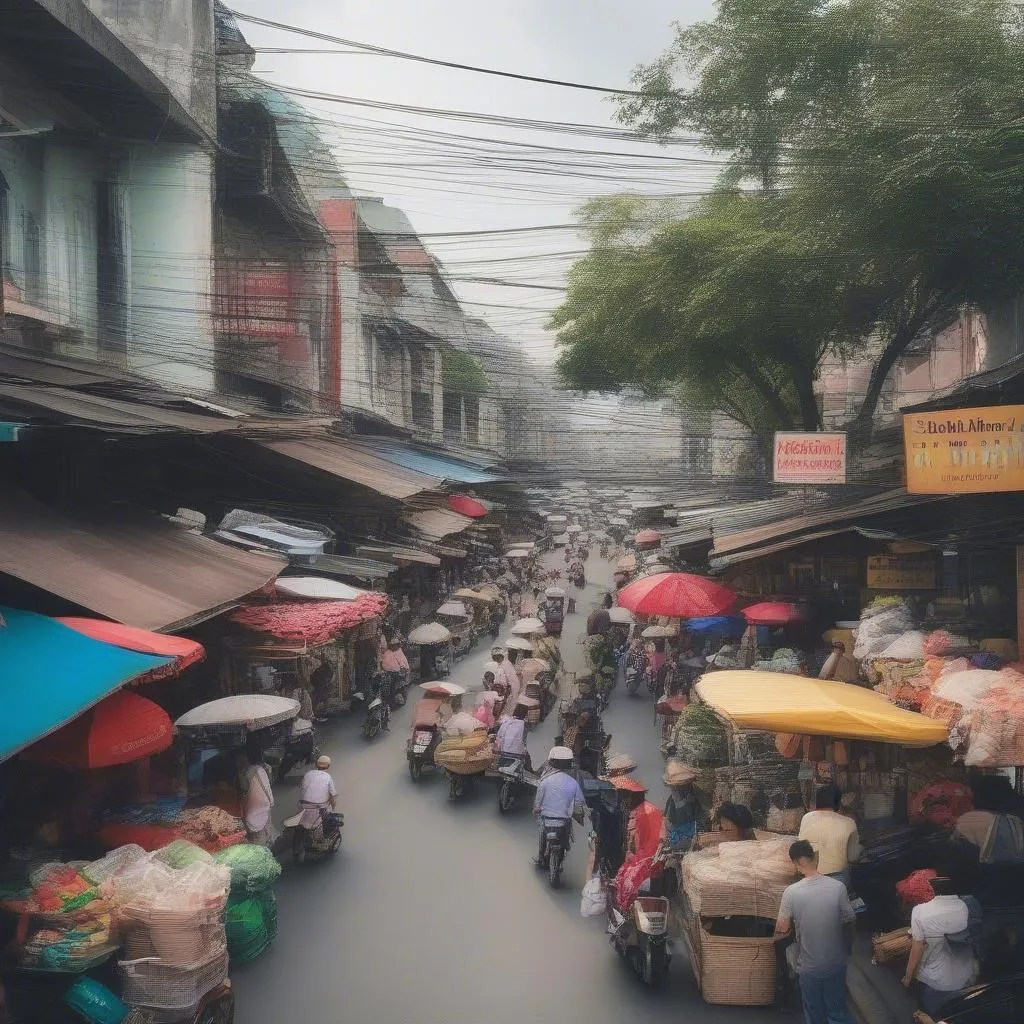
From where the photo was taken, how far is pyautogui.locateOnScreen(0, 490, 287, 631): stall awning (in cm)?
809

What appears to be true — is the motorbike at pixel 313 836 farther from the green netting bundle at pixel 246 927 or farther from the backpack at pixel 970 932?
the backpack at pixel 970 932

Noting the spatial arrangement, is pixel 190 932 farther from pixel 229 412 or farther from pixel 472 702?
pixel 472 702

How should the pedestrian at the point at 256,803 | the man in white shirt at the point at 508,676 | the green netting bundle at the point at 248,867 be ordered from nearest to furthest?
the green netting bundle at the point at 248,867, the pedestrian at the point at 256,803, the man in white shirt at the point at 508,676

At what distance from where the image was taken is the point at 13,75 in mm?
12578

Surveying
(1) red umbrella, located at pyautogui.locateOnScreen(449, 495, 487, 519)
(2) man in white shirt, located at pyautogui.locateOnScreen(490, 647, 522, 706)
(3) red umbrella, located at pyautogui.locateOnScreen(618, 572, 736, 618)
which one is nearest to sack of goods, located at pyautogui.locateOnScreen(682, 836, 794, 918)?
(3) red umbrella, located at pyautogui.locateOnScreen(618, 572, 736, 618)

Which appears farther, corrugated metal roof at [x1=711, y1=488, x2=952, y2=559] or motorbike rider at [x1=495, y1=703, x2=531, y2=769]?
motorbike rider at [x1=495, y1=703, x2=531, y2=769]

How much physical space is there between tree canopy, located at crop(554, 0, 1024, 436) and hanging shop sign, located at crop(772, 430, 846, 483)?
316 cm

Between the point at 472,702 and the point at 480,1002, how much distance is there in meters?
11.2

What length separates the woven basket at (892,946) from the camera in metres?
7.45

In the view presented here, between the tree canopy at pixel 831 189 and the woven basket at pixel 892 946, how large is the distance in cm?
818

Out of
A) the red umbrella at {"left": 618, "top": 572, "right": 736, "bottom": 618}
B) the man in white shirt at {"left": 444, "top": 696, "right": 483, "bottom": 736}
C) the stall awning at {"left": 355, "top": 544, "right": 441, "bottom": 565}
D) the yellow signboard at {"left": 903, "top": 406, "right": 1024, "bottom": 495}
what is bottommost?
the man in white shirt at {"left": 444, "top": 696, "right": 483, "bottom": 736}

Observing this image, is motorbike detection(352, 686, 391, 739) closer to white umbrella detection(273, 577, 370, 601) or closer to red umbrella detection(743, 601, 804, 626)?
white umbrella detection(273, 577, 370, 601)

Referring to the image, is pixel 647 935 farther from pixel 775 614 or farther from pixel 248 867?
pixel 775 614

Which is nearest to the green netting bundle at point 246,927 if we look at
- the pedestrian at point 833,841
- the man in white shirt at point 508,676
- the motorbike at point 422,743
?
the pedestrian at point 833,841
